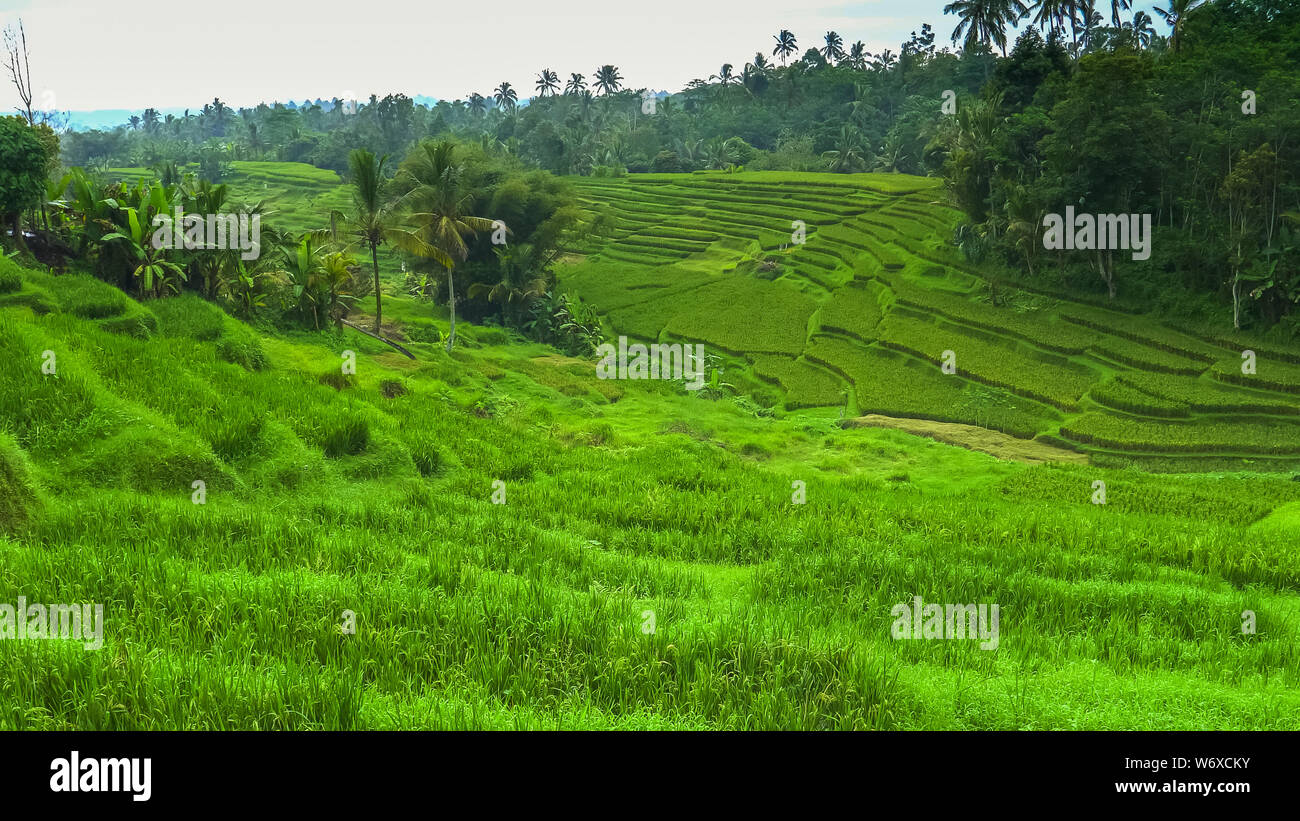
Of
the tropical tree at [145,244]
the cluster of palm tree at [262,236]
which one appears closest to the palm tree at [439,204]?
the cluster of palm tree at [262,236]

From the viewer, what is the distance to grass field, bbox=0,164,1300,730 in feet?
15.6

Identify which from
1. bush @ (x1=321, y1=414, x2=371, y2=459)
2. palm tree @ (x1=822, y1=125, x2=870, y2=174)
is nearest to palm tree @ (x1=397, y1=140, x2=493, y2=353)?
bush @ (x1=321, y1=414, x2=371, y2=459)

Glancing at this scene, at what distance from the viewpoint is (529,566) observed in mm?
7812

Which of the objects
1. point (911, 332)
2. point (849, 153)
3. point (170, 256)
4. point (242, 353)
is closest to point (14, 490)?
point (242, 353)

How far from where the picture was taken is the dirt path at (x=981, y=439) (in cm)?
2111

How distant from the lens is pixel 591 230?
138 feet

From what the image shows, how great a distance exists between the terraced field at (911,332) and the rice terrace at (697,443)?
0.19 m

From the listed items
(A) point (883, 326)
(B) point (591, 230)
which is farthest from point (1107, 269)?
(B) point (591, 230)

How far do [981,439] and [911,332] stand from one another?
359 inches

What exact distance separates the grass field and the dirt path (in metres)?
0.10

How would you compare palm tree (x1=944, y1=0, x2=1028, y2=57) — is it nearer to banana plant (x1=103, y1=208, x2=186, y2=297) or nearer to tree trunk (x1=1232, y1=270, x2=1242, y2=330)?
tree trunk (x1=1232, y1=270, x2=1242, y2=330)

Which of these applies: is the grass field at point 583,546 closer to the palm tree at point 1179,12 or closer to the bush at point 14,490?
the bush at point 14,490

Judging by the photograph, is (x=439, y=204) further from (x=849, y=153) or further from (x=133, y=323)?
(x=849, y=153)
